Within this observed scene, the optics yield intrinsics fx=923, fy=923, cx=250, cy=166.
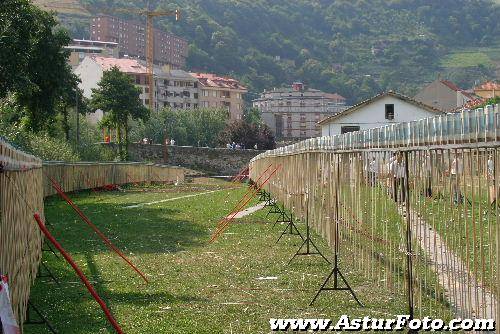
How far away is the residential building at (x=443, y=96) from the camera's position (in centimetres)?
11675

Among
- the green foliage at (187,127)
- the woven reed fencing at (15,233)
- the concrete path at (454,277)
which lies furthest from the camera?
the green foliage at (187,127)

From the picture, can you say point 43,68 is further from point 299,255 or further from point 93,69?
point 93,69

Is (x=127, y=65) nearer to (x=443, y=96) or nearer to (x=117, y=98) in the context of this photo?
(x=443, y=96)

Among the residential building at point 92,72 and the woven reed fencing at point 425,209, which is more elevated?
the residential building at point 92,72

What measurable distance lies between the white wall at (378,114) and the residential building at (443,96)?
41.6 meters

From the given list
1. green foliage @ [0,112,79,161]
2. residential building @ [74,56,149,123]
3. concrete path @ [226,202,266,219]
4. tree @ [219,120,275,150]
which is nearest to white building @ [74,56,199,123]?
residential building @ [74,56,149,123]

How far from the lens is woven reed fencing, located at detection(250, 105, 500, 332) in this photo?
267 inches

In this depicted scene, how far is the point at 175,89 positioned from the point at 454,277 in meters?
158

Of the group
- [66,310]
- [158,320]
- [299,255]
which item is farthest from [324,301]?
[299,255]

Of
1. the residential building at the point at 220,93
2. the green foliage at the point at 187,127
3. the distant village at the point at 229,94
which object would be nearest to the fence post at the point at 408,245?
the distant village at the point at 229,94

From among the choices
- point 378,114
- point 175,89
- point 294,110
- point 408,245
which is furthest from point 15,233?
point 294,110

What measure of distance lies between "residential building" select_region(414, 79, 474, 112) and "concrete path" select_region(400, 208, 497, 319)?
110 meters

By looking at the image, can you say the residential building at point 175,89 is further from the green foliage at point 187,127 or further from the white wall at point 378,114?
the white wall at point 378,114

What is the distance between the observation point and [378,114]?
75062mm
